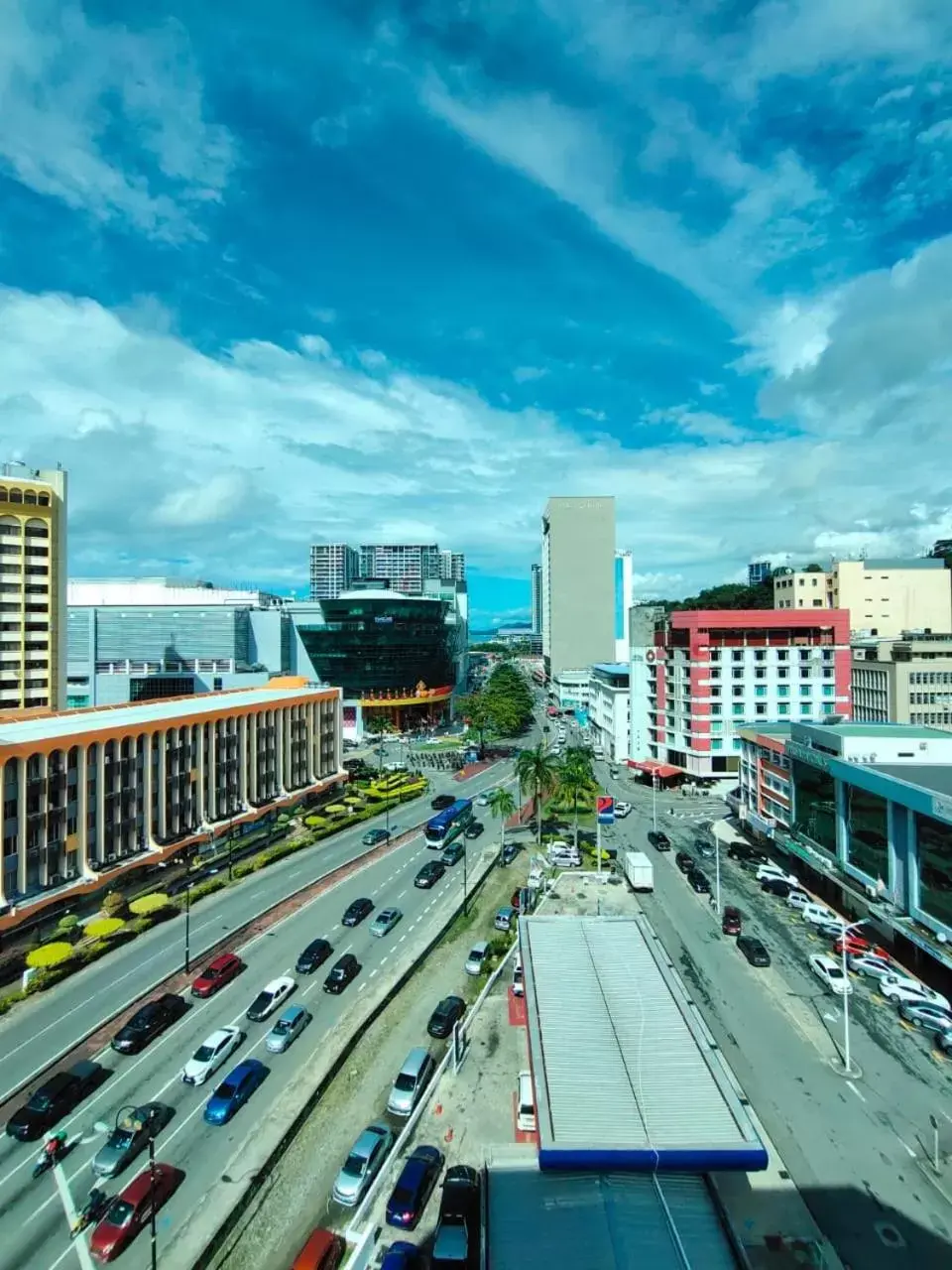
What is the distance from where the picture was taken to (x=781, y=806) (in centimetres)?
5662

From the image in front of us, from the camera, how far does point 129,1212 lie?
71.3 feet

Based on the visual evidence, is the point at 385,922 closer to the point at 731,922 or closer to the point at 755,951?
the point at 731,922

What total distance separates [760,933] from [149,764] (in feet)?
146

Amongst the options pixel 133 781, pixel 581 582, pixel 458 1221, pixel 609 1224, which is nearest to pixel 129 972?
pixel 133 781

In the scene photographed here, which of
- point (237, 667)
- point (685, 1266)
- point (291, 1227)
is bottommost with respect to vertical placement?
point (291, 1227)

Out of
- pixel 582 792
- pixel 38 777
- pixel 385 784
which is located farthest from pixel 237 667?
pixel 38 777

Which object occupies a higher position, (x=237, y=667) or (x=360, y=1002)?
(x=237, y=667)

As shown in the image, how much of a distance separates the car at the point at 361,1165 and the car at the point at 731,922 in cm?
2637

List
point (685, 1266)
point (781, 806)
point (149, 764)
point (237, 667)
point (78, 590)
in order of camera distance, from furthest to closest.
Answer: point (78, 590) < point (237, 667) < point (781, 806) < point (149, 764) < point (685, 1266)

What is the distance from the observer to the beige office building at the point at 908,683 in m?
84.8

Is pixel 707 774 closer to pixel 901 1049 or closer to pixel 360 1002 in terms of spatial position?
pixel 901 1049

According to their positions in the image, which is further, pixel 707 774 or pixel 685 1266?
pixel 707 774

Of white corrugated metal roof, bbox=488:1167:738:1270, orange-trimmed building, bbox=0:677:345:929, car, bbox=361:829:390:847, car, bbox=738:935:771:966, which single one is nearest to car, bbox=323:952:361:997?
white corrugated metal roof, bbox=488:1167:738:1270

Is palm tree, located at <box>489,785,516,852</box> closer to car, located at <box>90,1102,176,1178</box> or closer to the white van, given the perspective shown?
the white van
